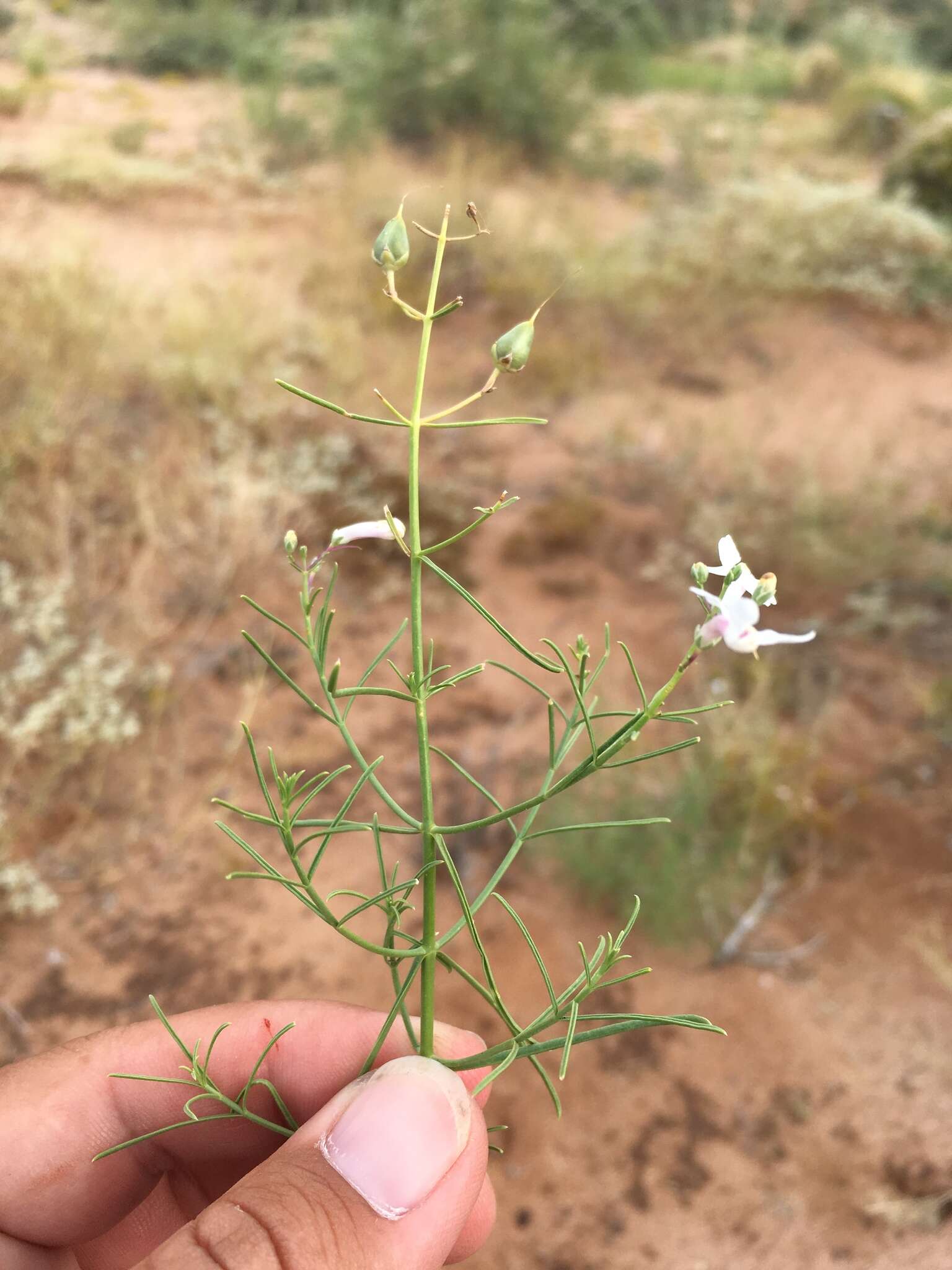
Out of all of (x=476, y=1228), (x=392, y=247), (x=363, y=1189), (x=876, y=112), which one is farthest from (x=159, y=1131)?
(x=876, y=112)

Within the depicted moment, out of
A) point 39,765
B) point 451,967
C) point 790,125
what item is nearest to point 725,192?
point 790,125

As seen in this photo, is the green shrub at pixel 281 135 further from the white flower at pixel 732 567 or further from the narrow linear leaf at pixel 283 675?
the white flower at pixel 732 567

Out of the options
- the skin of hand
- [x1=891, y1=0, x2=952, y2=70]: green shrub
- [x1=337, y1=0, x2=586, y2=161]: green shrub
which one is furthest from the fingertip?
[x1=891, y1=0, x2=952, y2=70]: green shrub

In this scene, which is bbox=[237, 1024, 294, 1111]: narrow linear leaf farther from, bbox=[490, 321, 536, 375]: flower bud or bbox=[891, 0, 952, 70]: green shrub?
bbox=[891, 0, 952, 70]: green shrub

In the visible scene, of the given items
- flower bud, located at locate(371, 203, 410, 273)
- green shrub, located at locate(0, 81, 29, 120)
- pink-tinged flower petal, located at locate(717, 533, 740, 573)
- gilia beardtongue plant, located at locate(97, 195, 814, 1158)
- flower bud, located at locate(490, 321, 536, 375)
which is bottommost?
green shrub, located at locate(0, 81, 29, 120)

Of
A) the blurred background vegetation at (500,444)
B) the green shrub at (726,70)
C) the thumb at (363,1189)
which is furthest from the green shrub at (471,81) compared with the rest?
the thumb at (363,1189)

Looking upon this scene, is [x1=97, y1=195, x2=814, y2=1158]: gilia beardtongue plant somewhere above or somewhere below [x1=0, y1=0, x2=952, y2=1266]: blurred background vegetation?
above

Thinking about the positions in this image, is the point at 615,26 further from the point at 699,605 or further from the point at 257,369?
the point at 699,605
